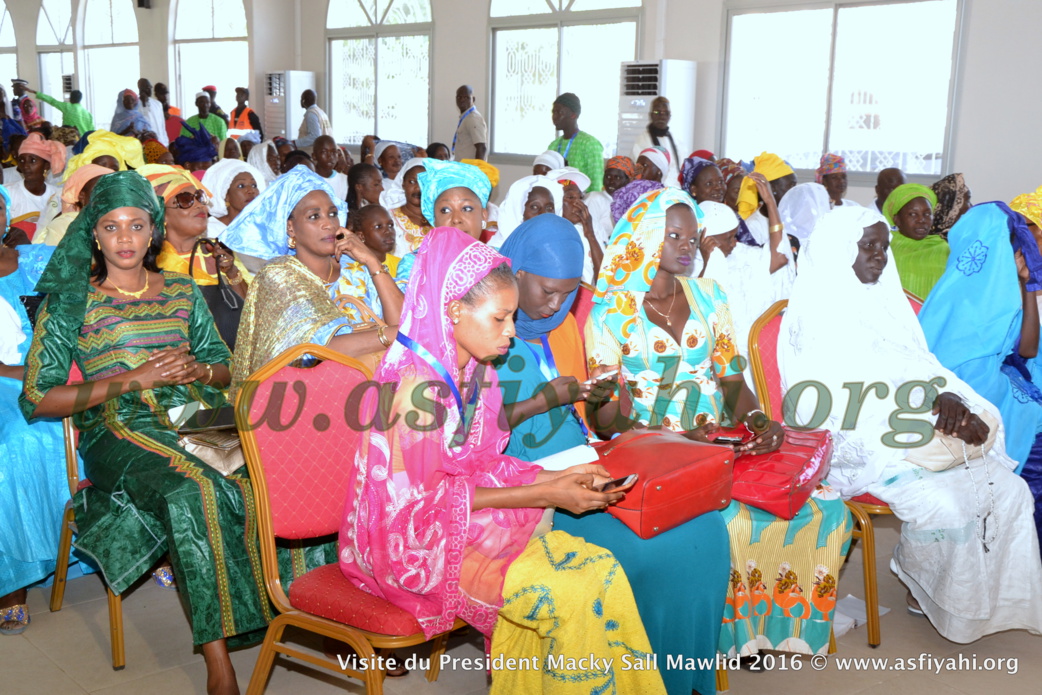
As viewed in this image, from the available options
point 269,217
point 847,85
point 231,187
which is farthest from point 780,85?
point 269,217

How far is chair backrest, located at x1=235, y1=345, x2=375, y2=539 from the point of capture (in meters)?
2.26

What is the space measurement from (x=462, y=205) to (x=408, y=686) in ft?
6.15

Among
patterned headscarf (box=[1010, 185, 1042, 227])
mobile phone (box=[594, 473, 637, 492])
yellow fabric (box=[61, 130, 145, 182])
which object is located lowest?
mobile phone (box=[594, 473, 637, 492])

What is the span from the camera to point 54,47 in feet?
67.7

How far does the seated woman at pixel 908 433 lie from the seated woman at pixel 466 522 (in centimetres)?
132

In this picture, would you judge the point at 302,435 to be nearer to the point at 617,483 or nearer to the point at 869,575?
the point at 617,483

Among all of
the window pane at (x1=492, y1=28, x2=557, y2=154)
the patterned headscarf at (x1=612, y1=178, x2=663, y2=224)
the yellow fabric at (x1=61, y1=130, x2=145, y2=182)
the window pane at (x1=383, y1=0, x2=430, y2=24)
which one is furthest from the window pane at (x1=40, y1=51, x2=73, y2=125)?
the patterned headscarf at (x1=612, y1=178, x2=663, y2=224)

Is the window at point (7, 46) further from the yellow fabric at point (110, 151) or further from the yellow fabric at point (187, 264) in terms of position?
the yellow fabric at point (187, 264)

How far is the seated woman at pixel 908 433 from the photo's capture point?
3002mm

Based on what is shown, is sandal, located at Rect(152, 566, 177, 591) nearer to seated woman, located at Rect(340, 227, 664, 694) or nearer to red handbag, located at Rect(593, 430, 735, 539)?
seated woman, located at Rect(340, 227, 664, 694)

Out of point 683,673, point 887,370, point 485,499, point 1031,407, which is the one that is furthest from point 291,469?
point 1031,407

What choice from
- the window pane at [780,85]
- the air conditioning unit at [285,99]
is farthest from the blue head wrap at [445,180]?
the air conditioning unit at [285,99]

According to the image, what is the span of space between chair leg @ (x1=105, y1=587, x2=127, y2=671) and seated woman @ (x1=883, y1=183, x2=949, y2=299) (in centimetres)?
351

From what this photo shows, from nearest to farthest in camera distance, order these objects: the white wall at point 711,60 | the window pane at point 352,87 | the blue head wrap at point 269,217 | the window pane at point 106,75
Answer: the blue head wrap at point 269,217 → the white wall at point 711,60 → the window pane at point 352,87 → the window pane at point 106,75
